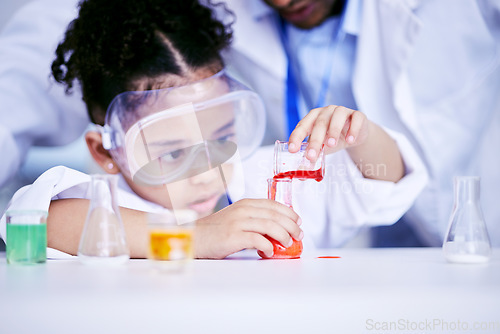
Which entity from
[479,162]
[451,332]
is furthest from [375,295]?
[479,162]

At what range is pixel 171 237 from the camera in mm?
554

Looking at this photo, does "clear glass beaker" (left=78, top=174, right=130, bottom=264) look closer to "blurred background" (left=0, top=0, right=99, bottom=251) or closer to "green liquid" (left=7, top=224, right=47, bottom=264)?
"green liquid" (left=7, top=224, right=47, bottom=264)

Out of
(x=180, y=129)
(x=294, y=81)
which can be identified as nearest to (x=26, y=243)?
(x=180, y=129)

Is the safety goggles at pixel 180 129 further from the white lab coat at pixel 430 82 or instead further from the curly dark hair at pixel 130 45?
the white lab coat at pixel 430 82

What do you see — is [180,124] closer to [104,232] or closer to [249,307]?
[104,232]

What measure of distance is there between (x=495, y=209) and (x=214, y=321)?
155 centimetres

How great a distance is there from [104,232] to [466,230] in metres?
0.48

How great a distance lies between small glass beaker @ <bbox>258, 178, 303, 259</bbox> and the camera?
0.80 m

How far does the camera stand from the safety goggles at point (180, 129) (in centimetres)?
130

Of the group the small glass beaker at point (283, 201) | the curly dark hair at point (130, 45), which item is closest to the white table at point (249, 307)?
the small glass beaker at point (283, 201)

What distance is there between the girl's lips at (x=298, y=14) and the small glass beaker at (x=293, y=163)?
0.93 metres

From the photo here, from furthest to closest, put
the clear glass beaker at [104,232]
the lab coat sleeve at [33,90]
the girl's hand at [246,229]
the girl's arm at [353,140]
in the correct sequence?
the lab coat sleeve at [33,90] → the girl's arm at [353,140] → the girl's hand at [246,229] → the clear glass beaker at [104,232]

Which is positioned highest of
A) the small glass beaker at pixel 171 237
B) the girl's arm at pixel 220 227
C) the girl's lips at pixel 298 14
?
the girl's lips at pixel 298 14

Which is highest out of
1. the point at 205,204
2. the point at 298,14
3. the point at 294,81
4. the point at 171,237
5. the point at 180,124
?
the point at 298,14
